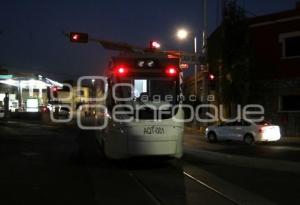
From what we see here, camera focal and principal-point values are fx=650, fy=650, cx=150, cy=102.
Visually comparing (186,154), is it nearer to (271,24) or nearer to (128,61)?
(128,61)

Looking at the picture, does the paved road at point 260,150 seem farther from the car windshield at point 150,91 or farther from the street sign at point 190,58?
the street sign at point 190,58

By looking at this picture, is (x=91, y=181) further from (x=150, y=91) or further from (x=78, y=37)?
(x=78, y=37)

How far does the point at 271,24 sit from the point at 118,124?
83.3 ft

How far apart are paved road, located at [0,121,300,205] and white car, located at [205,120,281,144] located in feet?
39.7

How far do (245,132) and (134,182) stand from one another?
1866 centimetres

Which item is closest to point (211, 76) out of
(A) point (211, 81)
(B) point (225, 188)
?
(A) point (211, 81)

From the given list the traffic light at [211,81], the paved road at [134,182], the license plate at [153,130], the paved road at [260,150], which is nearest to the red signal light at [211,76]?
the traffic light at [211,81]

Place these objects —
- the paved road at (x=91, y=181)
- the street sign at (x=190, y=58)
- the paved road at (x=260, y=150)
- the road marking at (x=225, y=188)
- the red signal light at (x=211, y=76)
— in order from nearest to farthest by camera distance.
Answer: the road marking at (x=225, y=188), the paved road at (x=91, y=181), the paved road at (x=260, y=150), the red signal light at (x=211, y=76), the street sign at (x=190, y=58)

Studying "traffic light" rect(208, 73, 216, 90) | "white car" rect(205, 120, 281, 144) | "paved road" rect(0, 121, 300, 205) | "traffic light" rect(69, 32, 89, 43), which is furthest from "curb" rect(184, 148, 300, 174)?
"traffic light" rect(69, 32, 89, 43)

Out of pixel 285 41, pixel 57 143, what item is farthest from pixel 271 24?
pixel 57 143

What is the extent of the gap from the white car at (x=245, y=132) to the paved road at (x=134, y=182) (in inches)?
476

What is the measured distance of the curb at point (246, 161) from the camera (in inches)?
707

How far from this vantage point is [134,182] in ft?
50.8

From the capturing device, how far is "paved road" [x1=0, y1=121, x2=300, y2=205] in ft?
41.9
